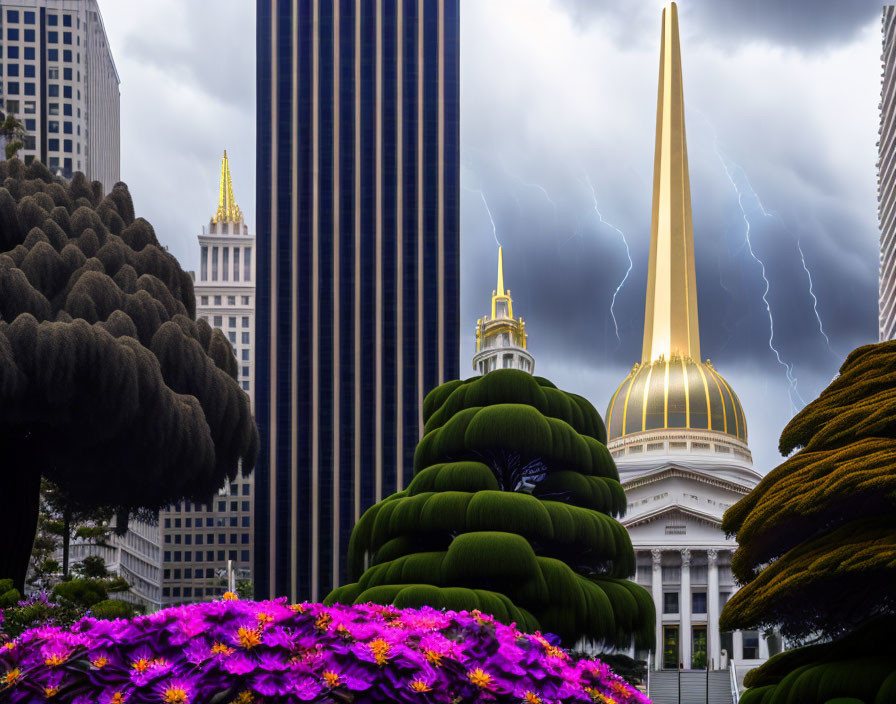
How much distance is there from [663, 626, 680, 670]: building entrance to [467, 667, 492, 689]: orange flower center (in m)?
84.8

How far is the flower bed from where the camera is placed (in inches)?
236

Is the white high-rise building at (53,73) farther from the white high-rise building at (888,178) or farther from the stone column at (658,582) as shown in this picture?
the white high-rise building at (888,178)

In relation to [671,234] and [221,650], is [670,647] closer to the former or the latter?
[671,234]

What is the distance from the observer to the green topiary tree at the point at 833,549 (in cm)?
1725

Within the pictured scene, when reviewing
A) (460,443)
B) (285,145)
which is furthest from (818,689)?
(285,145)

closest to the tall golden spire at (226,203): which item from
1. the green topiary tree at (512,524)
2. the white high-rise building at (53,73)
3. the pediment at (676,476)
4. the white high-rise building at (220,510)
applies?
the white high-rise building at (220,510)

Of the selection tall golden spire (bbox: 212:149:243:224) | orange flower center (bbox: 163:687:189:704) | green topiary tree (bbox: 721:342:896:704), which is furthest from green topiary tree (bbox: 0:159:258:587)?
tall golden spire (bbox: 212:149:243:224)

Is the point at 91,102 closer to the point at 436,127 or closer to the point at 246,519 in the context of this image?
the point at 436,127

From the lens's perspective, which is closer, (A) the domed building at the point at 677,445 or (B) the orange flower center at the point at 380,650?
(B) the orange flower center at the point at 380,650

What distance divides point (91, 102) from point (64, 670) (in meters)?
127

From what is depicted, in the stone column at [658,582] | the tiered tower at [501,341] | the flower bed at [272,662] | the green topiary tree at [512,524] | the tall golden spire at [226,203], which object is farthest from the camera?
the tall golden spire at [226,203]

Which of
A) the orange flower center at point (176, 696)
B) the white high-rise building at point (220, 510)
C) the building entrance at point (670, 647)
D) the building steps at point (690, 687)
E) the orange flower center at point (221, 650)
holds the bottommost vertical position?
the orange flower center at point (176, 696)

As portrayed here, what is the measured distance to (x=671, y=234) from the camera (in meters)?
121

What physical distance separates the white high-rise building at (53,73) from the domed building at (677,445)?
55433 millimetres
